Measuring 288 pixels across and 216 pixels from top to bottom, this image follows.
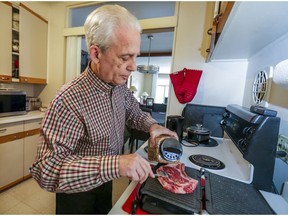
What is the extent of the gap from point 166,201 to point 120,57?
20.7 inches

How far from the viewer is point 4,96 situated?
5.67 ft

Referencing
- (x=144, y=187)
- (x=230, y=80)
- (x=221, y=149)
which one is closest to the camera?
(x=144, y=187)

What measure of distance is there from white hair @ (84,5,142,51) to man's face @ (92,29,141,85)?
0.02m

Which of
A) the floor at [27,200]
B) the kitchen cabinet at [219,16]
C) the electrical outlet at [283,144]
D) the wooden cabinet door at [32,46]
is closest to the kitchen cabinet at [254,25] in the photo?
the kitchen cabinet at [219,16]

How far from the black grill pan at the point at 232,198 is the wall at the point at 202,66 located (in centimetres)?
107

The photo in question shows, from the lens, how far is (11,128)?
171 cm

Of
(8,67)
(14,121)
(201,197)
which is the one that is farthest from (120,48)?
(8,67)

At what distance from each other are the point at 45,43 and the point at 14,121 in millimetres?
1187

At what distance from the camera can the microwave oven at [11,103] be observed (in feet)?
5.64

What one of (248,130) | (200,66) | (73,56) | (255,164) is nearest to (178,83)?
(200,66)

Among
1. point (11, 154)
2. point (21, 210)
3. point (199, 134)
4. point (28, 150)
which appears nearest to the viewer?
point (199, 134)

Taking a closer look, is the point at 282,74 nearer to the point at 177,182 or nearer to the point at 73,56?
the point at 177,182

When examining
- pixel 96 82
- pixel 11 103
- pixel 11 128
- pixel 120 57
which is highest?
pixel 120 57

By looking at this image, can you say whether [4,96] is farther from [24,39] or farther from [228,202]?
[228,202]
